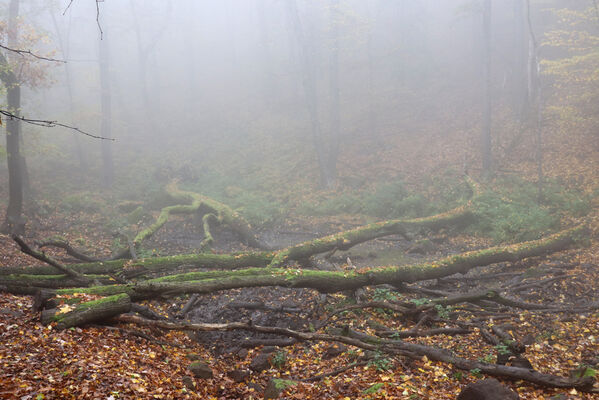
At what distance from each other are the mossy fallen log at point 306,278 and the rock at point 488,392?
3904mm

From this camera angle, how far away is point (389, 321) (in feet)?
24.7

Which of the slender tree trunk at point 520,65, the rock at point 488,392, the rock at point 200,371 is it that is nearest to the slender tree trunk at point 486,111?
the slender tree trunk at point 520,65

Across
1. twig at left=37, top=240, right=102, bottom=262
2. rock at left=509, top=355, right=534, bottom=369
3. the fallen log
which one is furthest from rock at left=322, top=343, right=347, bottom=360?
twig at left=37, top=240, right=102, bottom=262

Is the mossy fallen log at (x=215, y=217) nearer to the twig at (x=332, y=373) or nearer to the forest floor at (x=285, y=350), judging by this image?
the forest floor at (x=285, y=350)

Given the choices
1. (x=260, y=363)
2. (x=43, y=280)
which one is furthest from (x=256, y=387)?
(x=43, y=280)

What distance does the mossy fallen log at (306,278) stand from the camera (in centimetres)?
673

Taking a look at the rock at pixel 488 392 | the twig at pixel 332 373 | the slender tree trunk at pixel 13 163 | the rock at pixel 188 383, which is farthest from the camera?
the slender tree trunk at pixel 13 163

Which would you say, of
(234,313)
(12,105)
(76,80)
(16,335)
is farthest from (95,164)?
(16,335)

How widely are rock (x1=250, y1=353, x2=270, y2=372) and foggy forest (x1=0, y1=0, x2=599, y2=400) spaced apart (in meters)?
0.19

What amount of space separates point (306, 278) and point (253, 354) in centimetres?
192

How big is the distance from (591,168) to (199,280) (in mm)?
15438

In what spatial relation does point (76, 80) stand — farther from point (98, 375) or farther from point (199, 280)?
point (98, 375)

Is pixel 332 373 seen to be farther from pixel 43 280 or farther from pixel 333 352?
pixel 43 280

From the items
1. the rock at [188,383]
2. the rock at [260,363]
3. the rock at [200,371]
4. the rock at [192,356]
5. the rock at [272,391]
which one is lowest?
the rock at [260,363]
